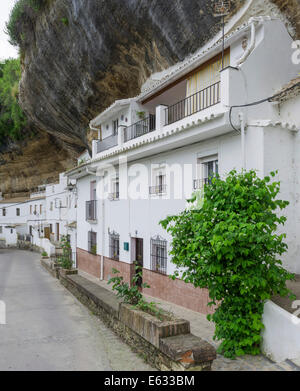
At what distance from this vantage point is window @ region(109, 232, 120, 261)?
1396 cm

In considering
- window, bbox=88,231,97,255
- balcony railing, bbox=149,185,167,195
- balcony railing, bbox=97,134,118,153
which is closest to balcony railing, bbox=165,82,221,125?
balcony railing, bbox=149,185,167,195

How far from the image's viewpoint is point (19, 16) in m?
20.9

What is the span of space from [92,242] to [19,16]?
49.7 feet

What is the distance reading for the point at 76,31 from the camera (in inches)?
660

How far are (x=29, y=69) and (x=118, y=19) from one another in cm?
994

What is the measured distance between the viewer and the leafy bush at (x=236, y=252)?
5234 millimetres

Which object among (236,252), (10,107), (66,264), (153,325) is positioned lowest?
(66,264)

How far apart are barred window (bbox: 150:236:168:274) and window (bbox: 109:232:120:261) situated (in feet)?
9.42

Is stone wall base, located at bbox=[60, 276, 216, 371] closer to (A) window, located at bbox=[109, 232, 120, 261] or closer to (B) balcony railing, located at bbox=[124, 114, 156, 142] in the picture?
(A) window, located at bbox=[109, 232, 120, 261]

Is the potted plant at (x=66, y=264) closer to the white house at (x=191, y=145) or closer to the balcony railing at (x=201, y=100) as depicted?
the white house at (x=191, y=145)

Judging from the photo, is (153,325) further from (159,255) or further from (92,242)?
(92,242)

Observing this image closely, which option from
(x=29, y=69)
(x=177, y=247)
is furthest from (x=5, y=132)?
(x=177, y=247)

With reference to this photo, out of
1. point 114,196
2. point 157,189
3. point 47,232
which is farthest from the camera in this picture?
point 47,232

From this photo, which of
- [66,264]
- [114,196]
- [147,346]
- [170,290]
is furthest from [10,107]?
[147,346]
